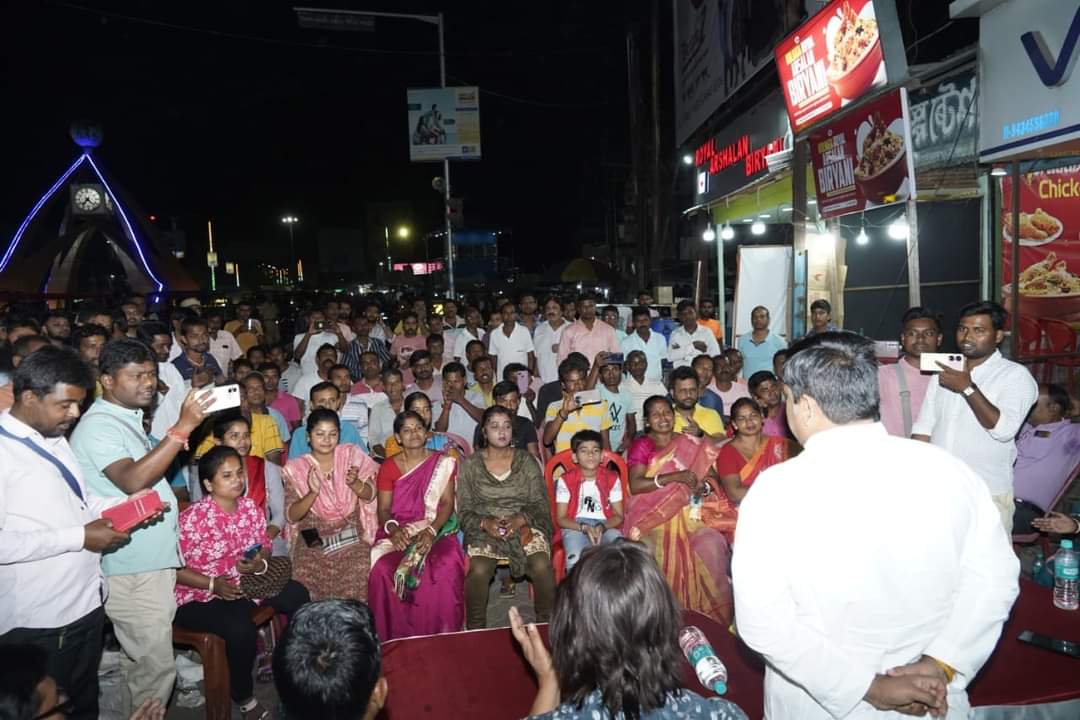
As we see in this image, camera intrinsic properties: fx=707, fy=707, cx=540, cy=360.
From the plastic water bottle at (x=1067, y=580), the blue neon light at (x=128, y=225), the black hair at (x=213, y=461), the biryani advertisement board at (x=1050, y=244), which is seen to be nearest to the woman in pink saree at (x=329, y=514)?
the black hair at (x=213, y=461)

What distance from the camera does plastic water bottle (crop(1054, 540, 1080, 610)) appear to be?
3.24 metres

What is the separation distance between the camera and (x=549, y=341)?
8570mm

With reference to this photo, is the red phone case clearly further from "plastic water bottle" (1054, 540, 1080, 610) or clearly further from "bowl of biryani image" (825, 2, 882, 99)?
"bowl of biryani image" (825, 2, 882, 99)

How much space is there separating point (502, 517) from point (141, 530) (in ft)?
7.20

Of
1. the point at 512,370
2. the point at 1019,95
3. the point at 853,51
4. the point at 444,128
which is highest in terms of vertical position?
the point at 444,128

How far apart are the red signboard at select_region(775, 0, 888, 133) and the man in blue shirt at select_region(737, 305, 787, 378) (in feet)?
7.28

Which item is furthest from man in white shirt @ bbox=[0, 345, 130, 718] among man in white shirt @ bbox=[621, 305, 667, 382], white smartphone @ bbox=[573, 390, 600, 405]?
man in white shirt @ bbox=[621, 305, 667, 382]

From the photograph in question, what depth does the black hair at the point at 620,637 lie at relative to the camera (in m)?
1.72

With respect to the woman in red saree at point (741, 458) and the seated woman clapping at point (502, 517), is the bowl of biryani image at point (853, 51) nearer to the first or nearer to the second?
the woman in red saree at point (741, 458)

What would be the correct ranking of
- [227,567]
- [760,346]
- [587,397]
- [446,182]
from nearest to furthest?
1. [227,567]
2. [587,397]
3. [760,346]
4. [446,182]

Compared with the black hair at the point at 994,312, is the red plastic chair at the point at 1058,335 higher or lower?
lower

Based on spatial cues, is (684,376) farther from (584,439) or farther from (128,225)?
(128,225)

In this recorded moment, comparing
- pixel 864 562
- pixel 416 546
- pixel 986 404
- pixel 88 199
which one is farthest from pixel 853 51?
pixel 88 199

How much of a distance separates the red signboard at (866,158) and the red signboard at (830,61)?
240mm
